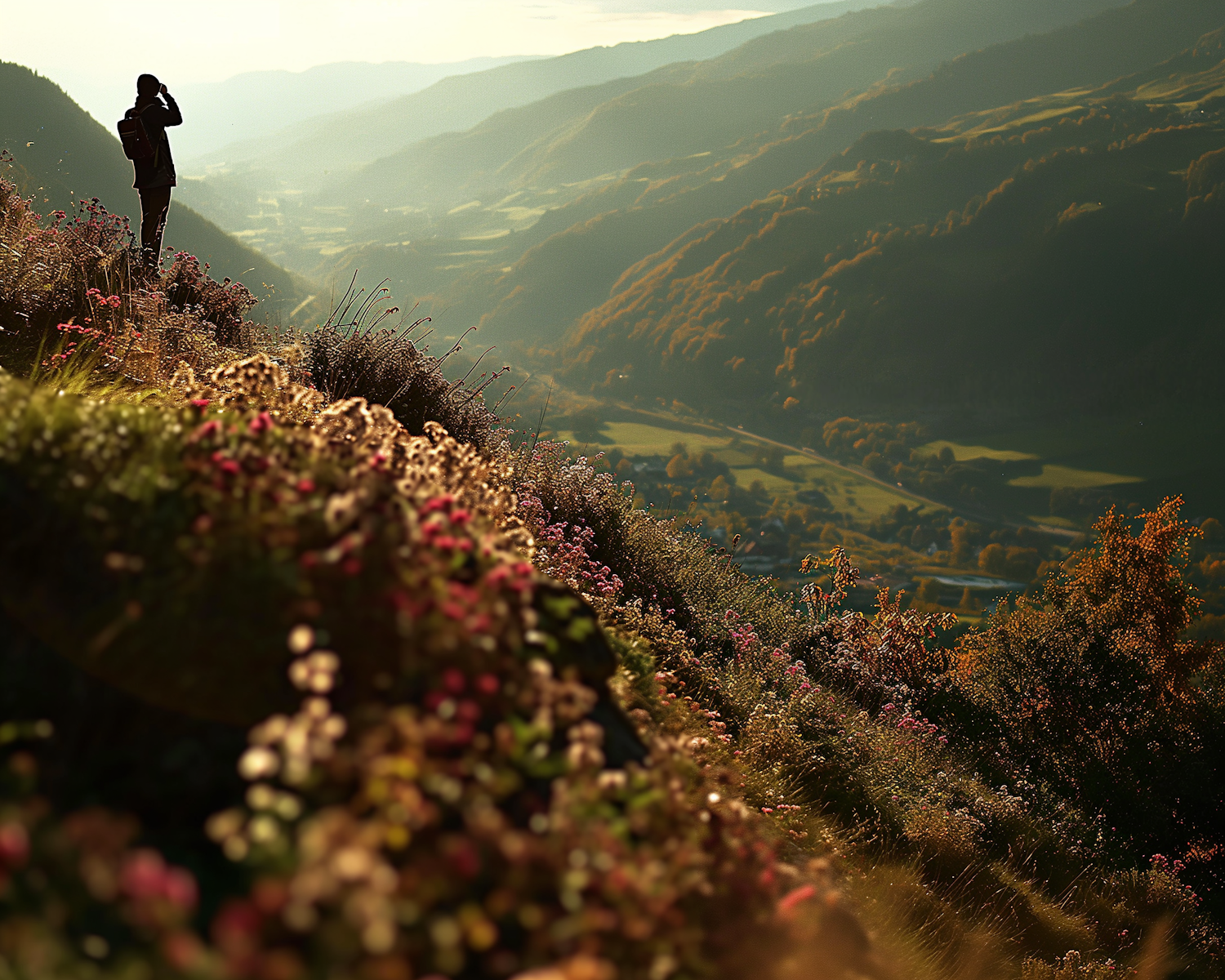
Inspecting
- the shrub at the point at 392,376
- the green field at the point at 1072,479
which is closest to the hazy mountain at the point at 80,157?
the shrub at the point at 392,376

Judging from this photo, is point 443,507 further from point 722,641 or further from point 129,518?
point 722,641

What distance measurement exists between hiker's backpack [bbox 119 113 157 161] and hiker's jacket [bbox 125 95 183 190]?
33 millimetres

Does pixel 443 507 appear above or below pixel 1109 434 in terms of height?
above

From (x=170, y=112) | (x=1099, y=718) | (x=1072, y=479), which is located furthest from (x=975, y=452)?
(x=170, y=112)

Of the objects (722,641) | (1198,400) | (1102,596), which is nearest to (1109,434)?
(1198,400)

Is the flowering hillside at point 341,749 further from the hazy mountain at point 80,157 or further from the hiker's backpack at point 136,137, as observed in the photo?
the hazy mountain at point 80,157

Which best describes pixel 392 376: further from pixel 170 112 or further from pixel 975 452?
pixel 975 452

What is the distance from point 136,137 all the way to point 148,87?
0.59 metres

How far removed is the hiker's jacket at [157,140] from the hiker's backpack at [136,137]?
0.03 m

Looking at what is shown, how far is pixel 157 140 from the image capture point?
8.77 m

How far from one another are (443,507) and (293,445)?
734 mm

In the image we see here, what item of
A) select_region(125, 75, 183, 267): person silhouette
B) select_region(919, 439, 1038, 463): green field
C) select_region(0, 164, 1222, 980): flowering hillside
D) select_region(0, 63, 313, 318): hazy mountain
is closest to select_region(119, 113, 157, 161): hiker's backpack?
select_region(125, 75, 183, 267): person silhouette

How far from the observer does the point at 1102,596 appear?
21969mm

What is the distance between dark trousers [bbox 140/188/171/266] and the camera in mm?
9031
